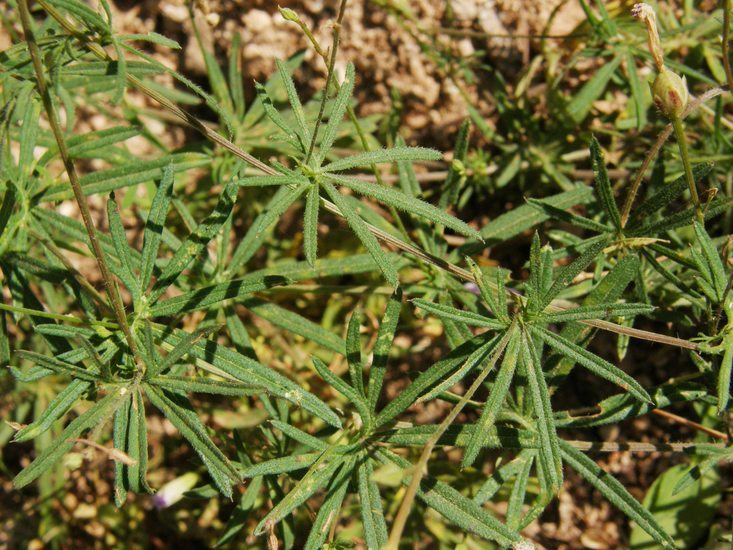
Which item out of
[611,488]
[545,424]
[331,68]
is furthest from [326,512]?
[331,68]

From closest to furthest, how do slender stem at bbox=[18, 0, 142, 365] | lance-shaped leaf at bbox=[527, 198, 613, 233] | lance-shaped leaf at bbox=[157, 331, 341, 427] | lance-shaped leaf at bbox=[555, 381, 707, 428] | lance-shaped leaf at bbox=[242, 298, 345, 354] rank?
slender stem at bbox=[18, 0, 142, 365] → lance-shaped leaf at bbox=[157, 331, 341, 427] → lance-shaped leaf at bbox=[555, 381, 707, 428] → lance-shaped leaf at bbox=[527, 198, 613, 233] → lance-shaped leaf at bbox=[242, 298, 345, 354]

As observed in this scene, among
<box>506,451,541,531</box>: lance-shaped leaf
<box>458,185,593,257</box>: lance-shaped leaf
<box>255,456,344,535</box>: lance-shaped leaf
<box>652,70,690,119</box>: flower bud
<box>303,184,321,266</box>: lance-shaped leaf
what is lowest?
<box>506,451,541,531</box>: lance-shaped leaf

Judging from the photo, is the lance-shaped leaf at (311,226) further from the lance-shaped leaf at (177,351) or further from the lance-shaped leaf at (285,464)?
the lance-shaped leaf at (285,464)

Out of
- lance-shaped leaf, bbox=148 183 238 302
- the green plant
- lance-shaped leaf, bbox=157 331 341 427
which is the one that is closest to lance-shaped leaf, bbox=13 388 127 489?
the green plant

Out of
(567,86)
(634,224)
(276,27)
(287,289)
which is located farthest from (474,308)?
(276,27)

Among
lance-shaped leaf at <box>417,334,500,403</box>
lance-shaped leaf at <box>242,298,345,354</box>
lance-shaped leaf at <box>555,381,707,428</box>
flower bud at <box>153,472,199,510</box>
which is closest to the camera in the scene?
lance-shaped leaf at <box>417,334,500,403</box>

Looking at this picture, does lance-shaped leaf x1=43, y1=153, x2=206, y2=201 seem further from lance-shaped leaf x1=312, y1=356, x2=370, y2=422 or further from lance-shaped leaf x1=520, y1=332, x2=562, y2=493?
lance-shaped leaf x1=520, y1=332, x2=562, y2=493
